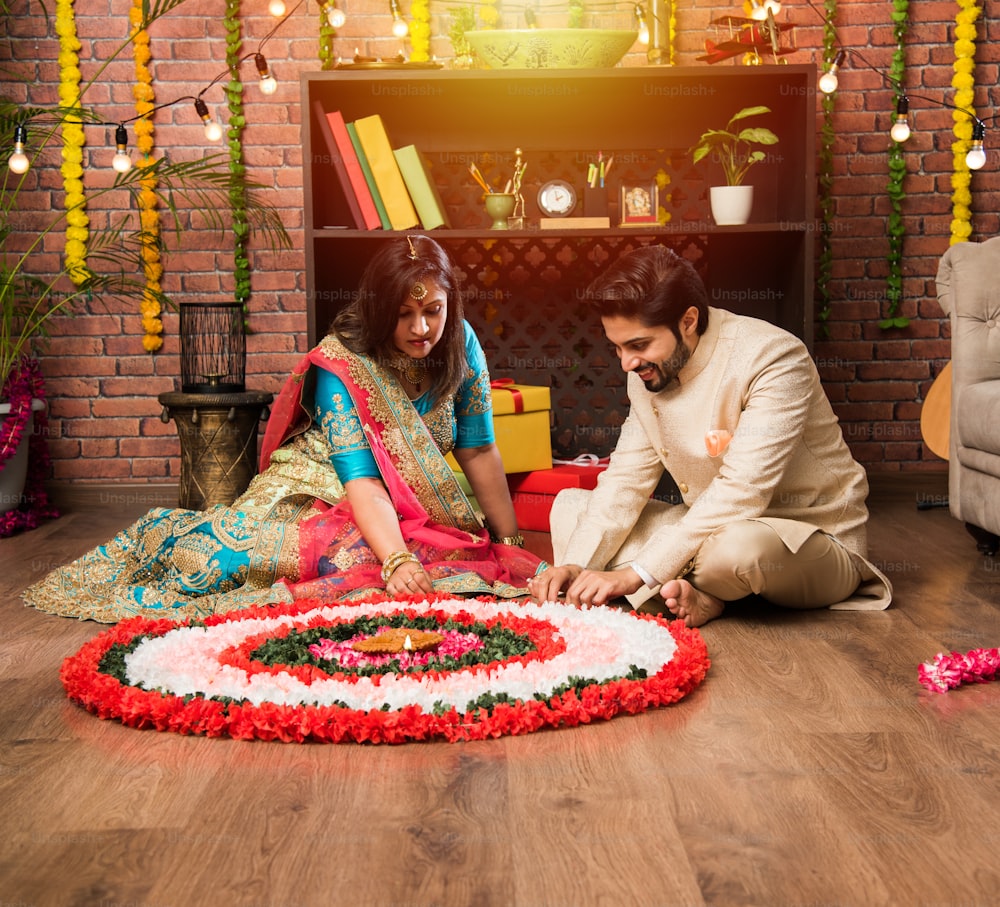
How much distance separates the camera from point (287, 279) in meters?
4.14

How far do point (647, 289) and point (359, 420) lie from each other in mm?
767

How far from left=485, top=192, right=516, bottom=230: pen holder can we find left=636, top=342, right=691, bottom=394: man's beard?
1.57 metres

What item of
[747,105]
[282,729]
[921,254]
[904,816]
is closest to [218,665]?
[282,729]

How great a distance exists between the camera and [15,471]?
3.73 meters

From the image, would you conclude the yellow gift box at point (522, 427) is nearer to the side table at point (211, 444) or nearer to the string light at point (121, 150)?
the side table at point (211, 444)

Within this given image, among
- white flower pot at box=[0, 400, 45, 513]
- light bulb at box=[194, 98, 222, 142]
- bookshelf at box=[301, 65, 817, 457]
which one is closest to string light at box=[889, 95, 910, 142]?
bookshelf at box=[301, 65, 817, 457]

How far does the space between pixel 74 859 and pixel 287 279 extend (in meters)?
3.10

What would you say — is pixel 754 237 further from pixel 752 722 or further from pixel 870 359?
pixel 752 722

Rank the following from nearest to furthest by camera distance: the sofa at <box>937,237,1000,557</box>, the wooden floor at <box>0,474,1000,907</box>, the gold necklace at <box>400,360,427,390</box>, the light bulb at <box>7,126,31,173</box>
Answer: the wooden floor at <box>0,474,1000,907</box>, the gold necklace at <box>400,360,427,390</box>, the sofa at <box>937,237,1000,557</box>, the light bulb at <box>7,126,31,173</box>

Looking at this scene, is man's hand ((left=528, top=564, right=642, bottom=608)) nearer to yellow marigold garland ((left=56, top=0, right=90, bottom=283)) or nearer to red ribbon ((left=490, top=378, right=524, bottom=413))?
red ribbon ((left=490, top=378, right=524, bottom=413))

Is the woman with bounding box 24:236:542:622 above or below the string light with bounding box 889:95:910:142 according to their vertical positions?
below

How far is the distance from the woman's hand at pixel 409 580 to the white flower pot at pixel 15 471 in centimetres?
187

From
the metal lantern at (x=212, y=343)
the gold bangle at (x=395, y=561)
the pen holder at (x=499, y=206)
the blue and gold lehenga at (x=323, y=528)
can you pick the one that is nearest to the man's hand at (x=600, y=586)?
the blue and gold lehenga at (x=323, y=528)

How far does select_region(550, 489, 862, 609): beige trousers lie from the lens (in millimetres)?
2252
